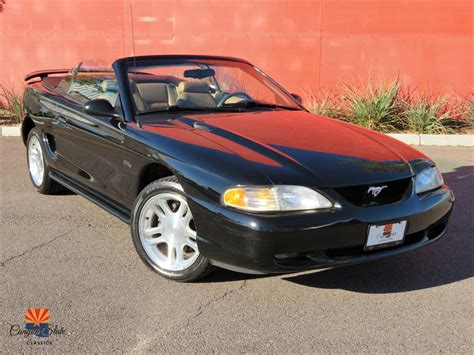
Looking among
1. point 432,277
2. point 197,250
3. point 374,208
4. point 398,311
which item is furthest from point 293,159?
point 432,277

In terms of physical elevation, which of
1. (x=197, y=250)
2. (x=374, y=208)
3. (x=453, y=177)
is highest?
(x=374, y=208)

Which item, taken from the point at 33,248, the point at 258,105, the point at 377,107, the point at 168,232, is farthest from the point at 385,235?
the point at 377,107

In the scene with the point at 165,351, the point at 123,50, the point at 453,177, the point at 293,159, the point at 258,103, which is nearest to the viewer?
the point at 165,351

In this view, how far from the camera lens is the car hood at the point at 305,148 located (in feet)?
10.1

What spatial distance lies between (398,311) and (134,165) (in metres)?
1.94

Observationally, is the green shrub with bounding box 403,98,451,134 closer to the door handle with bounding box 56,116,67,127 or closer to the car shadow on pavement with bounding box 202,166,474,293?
the car shadow on pavement with bounding box 202,166,474,293

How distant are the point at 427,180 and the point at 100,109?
2.32 m

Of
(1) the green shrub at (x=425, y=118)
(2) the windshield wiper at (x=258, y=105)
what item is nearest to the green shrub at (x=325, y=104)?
(1) the green shrub at (x=425, y=118)

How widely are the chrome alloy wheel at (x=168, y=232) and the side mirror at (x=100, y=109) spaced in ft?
2.74

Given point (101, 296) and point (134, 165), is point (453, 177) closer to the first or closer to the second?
point (134, 165)

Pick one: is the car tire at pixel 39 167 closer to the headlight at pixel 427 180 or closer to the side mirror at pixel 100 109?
the side mirror at pixel 100 109

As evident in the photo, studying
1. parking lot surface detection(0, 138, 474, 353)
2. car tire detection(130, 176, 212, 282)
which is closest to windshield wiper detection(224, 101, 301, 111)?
car tire detection(130, 176, 212, 282)

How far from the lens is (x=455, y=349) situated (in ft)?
8.98

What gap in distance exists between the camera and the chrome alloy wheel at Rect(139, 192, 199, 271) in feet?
11.1
